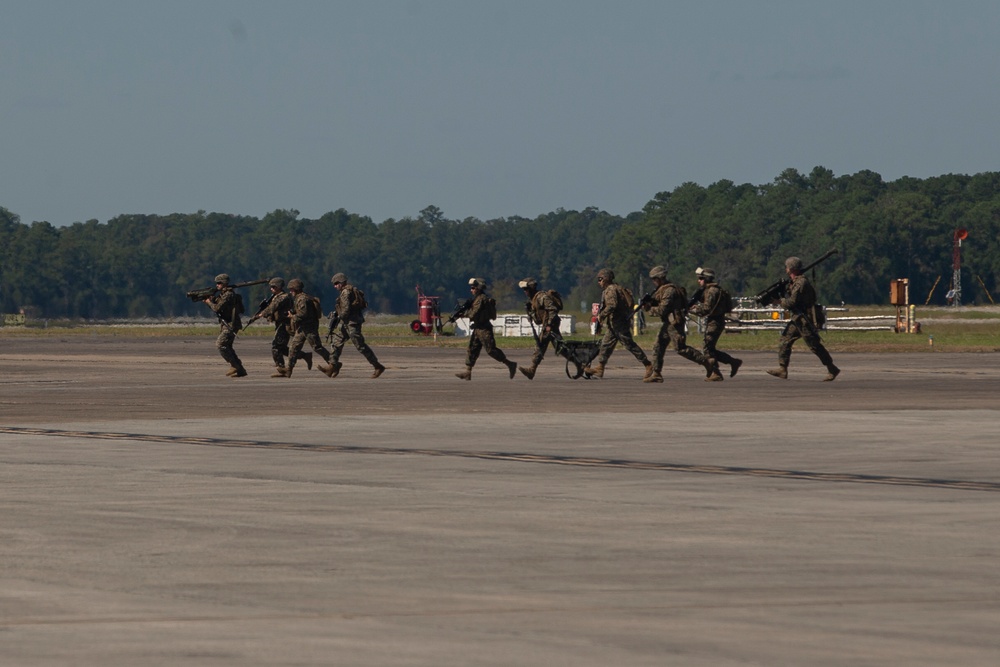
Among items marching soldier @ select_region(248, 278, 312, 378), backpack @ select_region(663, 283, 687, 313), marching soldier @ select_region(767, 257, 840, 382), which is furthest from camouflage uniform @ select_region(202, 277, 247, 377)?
marching soldier @ select_region(767, 257, 840, 382)

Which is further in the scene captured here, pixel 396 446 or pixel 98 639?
pixel 396 446

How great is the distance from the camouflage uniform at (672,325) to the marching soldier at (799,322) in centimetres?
120

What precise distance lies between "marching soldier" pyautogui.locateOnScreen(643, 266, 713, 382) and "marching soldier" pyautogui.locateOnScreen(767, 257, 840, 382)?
3.82 feet

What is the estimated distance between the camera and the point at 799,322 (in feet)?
98.9

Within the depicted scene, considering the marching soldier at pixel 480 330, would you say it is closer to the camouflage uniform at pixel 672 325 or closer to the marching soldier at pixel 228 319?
the camouflage uniform at pixel 672 325

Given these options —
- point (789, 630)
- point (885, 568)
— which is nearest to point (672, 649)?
point (789, 630)

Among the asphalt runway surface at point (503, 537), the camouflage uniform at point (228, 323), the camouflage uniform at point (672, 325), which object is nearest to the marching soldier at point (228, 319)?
the camouflage uniform at point (228, 323)

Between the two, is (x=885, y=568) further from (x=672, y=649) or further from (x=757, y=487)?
(x=757, y=487)

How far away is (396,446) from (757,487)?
464 centimetres

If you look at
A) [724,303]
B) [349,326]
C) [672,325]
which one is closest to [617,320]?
[672,325]

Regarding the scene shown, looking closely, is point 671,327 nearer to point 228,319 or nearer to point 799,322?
point 799,322

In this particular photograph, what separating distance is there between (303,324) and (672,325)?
6.14m

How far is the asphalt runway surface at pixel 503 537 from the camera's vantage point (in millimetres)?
7188

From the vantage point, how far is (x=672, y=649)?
6961 mm
